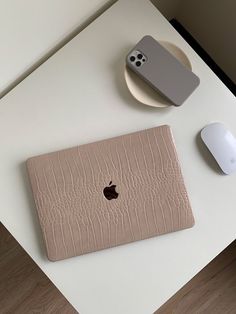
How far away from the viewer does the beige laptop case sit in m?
0.82

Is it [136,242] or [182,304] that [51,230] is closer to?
[136,242]

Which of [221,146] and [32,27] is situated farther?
[221,146]

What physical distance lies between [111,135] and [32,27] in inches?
9.5

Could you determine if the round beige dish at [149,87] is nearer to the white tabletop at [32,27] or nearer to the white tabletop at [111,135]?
the white tabletop at [111,135]

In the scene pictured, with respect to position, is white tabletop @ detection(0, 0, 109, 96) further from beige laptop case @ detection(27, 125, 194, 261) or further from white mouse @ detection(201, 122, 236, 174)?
white mouse @ detection(201, 122, 236, 174)

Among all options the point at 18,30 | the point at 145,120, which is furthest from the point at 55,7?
the point at 145,120

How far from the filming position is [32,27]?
0.75 metres

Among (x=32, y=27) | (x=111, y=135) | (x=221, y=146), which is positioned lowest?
(x=221, y=146)

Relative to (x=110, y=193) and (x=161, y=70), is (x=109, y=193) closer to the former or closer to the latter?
(x=110, y=193)

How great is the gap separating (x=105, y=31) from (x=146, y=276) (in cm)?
47

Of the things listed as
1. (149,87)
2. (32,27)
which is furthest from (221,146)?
(32,27)

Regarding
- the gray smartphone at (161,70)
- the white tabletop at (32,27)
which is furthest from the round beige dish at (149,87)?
the white tabletop at (32,27)

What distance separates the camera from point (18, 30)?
0.72 m

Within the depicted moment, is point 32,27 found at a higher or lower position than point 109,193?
higher
